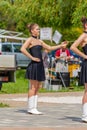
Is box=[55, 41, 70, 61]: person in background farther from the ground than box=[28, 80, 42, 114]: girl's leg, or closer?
farther from the ground

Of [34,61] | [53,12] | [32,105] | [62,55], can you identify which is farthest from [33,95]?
[53,12]

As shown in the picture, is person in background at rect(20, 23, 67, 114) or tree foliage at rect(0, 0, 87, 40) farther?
tree foliage at rect(0, 0, 87, 40)

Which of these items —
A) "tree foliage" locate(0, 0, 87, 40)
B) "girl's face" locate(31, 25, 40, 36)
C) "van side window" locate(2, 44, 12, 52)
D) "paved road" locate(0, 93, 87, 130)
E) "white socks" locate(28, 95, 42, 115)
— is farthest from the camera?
"van side window" locate(2, 44, 12, 52)

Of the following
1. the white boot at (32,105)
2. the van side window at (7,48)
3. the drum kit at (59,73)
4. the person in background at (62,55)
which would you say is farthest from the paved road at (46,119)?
the van side window at (7,48)

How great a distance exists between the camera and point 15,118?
10.3m

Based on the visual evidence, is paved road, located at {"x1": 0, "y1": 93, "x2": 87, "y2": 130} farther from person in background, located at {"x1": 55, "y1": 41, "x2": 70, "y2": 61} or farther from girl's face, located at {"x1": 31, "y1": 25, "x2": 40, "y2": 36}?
person in background, located at {"x1": 55, "y1": 41, "x2": 70, "y2": 61}

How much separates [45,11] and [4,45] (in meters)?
8.95

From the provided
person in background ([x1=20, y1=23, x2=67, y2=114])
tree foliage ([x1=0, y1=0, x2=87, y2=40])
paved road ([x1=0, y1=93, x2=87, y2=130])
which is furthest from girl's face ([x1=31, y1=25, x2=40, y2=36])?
tree foliage ([x1=0, y1=0, x2=87, y2=40])

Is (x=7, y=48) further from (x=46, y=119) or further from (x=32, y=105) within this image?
(x=46, y=119)

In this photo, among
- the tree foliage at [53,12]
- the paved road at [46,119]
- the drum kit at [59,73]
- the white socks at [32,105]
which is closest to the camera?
the paved road at [46,119]

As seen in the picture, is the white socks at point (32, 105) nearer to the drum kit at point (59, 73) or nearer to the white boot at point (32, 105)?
the white boot at point (32, 105)

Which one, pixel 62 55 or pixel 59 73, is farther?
pixel 62 55

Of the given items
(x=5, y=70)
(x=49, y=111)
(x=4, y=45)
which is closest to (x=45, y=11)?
(x=4, y=45)

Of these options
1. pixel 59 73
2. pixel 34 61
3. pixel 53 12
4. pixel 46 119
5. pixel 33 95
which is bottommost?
pixel 46 119
